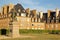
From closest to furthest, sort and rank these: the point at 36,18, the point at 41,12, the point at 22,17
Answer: the point at 22,17
the point at 36,18
the point at 41,12

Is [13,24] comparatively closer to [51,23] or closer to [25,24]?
[25,24]

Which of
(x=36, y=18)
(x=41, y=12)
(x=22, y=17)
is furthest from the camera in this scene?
(x=41, y=12)

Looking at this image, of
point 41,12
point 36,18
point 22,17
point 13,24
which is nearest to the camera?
point 13,24

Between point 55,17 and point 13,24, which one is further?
point 55,17

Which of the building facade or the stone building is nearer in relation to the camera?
the stone building

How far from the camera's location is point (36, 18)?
8325cm

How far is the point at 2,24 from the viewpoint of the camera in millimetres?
79500

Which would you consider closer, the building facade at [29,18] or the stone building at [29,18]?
the stone building at [29,18]

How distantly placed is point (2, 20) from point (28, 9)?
13.5 metres

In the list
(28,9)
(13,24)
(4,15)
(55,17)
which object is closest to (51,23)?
(55,17)

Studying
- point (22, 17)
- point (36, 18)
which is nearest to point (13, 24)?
point (22, 17)

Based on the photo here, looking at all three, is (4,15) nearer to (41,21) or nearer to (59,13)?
(41,21)

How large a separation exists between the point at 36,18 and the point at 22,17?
8644mm

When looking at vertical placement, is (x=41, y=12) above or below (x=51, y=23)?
above
